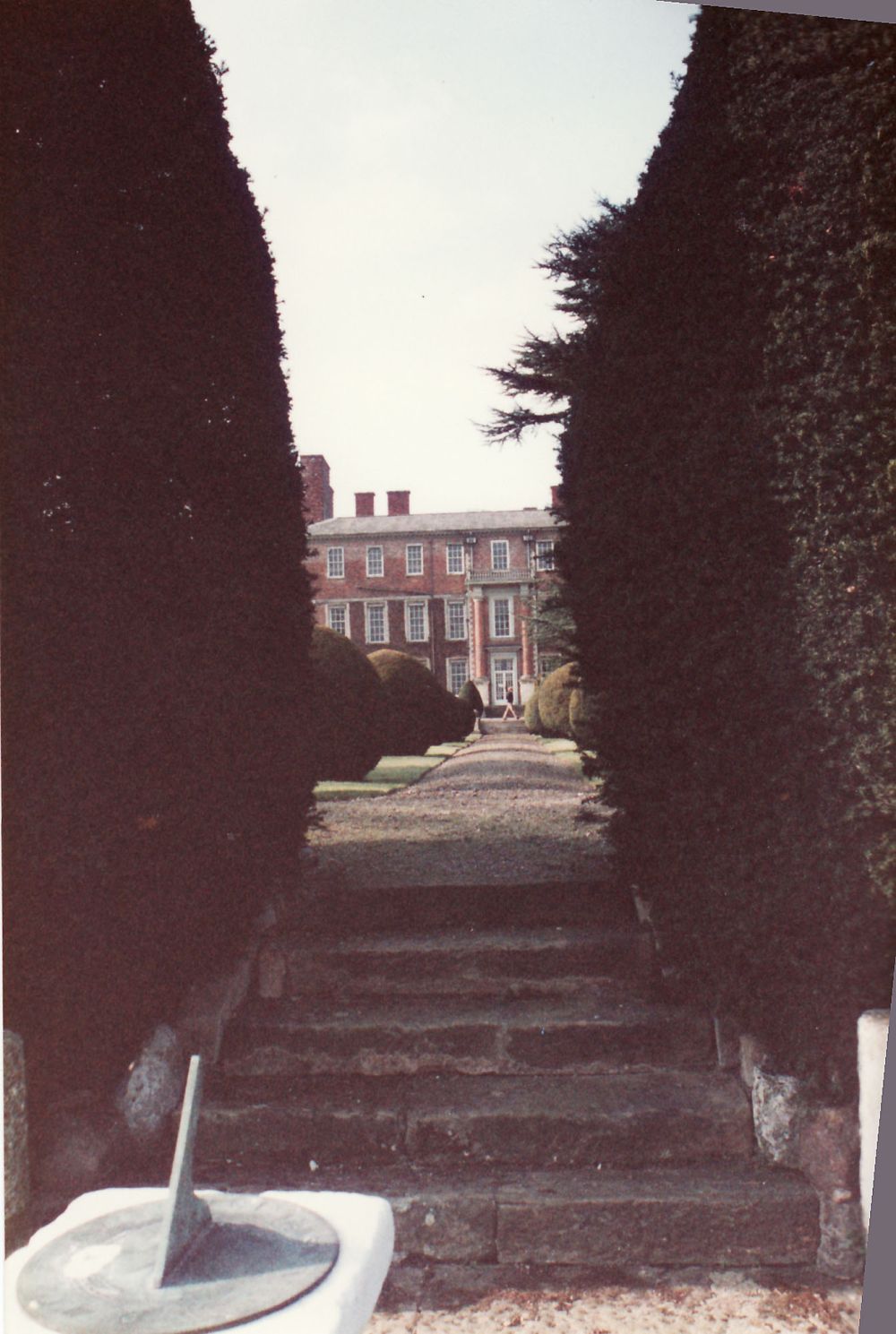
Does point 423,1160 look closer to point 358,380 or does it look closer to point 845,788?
point 845,788

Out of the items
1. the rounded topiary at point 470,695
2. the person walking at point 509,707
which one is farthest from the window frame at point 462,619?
the person walking at point 509,707

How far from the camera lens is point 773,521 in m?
2.88

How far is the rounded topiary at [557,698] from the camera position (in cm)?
468

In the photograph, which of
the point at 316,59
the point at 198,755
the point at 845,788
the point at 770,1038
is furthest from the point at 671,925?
the point at 316,59

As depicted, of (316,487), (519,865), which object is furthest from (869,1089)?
(316,487)

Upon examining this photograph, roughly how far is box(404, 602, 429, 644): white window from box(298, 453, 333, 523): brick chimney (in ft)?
1.67

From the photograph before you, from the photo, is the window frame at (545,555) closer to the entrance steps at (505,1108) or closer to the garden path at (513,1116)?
the garden path at (513,1116)

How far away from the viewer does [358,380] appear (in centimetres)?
324

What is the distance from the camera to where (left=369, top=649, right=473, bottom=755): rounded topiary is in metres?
4.09

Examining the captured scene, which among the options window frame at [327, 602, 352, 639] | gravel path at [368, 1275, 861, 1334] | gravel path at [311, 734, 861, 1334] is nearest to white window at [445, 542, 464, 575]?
window frame at [327, 602, 352, 639]

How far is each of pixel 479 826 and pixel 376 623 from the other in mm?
1811

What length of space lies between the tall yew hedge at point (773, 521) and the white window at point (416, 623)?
94cm

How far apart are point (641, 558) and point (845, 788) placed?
0.95 m

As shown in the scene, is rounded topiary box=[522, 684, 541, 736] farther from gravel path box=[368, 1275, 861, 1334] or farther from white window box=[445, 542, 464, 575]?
gravel path box=[368, 1275, 861, 1334]
